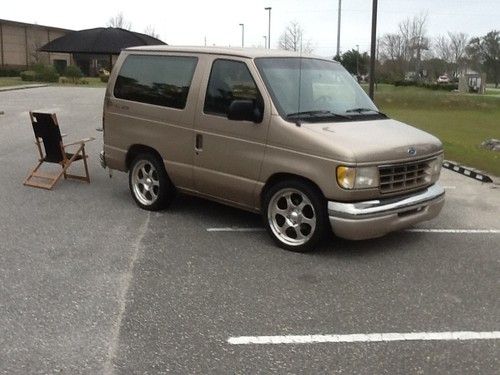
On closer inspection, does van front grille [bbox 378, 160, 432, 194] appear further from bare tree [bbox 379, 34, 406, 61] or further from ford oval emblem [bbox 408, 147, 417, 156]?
bare tree [bbox 379, 34, 406, 61]


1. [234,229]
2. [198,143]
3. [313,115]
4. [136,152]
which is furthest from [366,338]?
[136,152]

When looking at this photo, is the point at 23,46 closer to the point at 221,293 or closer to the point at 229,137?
the point at 229,137

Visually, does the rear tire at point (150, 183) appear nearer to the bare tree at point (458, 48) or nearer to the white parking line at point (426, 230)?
the white parking line at point (426, 230)

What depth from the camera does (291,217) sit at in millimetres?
5305

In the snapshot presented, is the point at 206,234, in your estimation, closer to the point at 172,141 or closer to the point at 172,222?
the point at 172,222

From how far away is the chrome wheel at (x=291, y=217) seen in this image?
17.1 feet

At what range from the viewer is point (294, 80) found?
569 cm

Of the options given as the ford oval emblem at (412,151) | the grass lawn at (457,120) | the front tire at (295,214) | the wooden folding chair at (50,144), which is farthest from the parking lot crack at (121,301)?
the grass lawn at (457,120)

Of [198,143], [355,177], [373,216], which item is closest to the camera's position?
[355,177]

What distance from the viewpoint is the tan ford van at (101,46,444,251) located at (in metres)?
4.96

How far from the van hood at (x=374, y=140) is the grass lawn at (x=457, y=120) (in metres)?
4.93

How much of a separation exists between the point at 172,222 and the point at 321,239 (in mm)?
1852

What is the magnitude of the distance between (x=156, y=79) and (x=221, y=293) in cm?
312

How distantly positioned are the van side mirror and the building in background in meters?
67.7
